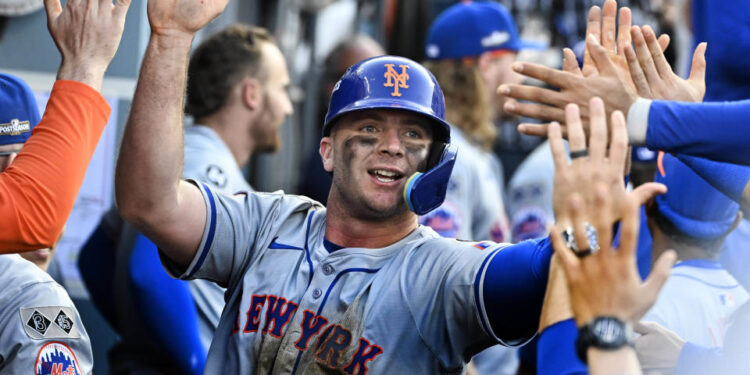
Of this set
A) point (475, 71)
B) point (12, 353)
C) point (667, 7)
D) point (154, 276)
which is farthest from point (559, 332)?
point (667, 7)

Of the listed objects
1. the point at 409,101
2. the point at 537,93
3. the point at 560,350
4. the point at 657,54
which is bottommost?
the point at 560,350

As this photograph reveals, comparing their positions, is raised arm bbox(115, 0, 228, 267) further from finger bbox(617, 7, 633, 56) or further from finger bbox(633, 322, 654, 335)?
finger bbox(633, 322, 654, 335)

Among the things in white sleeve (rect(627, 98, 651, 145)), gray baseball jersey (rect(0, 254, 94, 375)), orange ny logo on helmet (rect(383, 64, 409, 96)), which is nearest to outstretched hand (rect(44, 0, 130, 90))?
gray baseball jersey (rect(0, 254, 94, 375))

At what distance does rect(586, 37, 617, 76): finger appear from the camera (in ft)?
8.25

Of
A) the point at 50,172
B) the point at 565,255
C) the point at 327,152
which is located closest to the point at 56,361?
the point at 50,172

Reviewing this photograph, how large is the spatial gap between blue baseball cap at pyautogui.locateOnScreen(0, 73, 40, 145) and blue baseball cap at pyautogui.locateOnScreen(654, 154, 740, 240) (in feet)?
6.82

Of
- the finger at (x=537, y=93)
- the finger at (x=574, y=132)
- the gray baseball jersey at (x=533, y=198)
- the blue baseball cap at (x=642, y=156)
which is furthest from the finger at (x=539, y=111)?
the gray baseball jersey at (x=533, y=198)

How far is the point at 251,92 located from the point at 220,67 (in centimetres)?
18

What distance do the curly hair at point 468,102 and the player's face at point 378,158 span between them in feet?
6.41

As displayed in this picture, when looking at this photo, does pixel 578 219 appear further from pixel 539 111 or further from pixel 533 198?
pixel 533 198

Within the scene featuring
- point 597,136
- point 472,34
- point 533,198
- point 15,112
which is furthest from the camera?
point 472,34

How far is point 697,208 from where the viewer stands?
3.16 metres

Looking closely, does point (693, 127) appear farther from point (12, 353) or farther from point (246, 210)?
point (12, 353)

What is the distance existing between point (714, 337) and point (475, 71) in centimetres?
240
